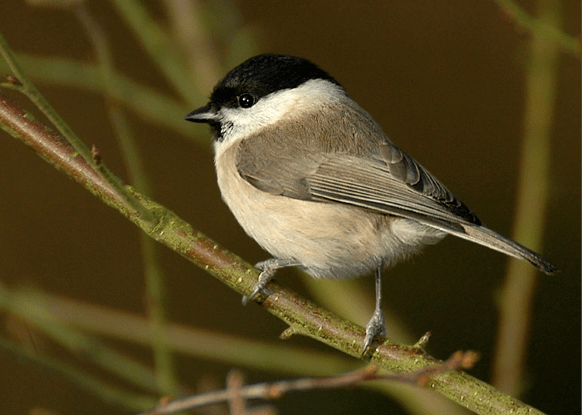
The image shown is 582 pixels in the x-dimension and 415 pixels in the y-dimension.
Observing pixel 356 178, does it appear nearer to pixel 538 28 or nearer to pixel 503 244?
pixel 503 244

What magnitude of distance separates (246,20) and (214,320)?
1482 mm

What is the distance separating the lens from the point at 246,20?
3168 mm

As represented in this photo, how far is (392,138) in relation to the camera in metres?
3.22

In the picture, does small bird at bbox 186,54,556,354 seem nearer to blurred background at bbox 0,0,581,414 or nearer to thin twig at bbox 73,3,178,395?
thin twig at bbox 73,3,178,395

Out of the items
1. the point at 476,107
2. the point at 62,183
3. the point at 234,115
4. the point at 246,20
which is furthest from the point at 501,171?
the point at 62,183

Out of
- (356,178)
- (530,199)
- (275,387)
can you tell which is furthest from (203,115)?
(275,387)

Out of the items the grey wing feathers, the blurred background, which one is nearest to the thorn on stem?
the grey wing feathers

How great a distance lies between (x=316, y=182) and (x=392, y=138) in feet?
4.54

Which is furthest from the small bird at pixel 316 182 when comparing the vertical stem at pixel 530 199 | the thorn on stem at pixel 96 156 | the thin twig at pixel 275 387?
the thin twig at pixel 275 387

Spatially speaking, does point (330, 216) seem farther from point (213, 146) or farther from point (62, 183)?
point (62, 183)

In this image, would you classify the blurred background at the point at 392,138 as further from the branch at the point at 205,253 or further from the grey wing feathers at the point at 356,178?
the branch at the point at 205,253

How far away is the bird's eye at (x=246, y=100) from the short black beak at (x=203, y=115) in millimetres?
95

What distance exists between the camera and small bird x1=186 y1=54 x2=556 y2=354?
1.85 m

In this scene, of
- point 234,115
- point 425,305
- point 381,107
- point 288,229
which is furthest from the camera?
point 381,107
